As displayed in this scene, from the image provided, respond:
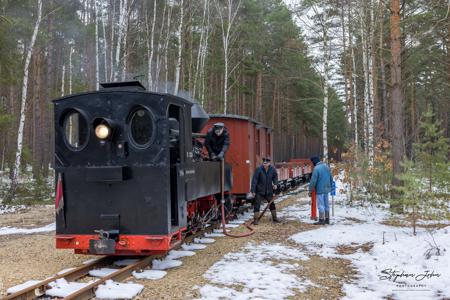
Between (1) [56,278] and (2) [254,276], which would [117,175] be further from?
(2) [254,276]

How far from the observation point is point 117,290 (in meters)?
5.50

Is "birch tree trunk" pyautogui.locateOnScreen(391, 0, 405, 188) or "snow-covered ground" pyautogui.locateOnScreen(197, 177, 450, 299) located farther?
"birch tree trunk" pyautogui.locateOnScreen(391, 0, 405, 188)

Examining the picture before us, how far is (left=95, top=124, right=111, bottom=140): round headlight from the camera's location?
21.7 ft

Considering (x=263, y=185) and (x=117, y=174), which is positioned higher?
(x=117, y=174)

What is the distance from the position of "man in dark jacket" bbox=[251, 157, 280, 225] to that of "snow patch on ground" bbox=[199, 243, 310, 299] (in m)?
3.32

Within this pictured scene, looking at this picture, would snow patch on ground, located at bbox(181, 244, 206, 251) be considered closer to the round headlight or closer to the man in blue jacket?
the round headlight

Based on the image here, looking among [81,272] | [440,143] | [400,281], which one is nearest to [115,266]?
[81,272]

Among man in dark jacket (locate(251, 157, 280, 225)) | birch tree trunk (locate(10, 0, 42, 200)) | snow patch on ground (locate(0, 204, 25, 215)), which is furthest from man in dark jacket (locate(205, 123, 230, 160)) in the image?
snow patch on ground (locate(0, 204, 25, 215))

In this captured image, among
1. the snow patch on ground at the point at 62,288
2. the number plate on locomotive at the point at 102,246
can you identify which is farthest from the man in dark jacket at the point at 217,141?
the snow patch on ground at the point at 62,288

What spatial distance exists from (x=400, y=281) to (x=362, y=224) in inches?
184

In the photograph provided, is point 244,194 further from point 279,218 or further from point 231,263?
point 231,263

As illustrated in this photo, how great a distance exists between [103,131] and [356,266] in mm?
4174

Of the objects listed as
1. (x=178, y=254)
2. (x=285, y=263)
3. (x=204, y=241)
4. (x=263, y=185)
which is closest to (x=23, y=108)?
(x=263, y=185)

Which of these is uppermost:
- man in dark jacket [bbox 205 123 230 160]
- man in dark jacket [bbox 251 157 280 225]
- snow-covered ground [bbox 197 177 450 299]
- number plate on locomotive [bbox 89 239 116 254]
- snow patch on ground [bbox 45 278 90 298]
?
man in dark jacket [bbox 205 123 230 160]
